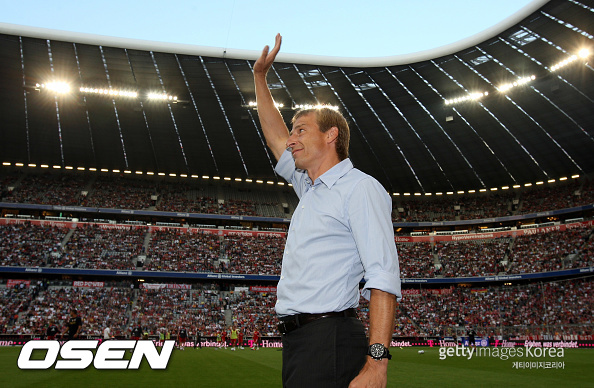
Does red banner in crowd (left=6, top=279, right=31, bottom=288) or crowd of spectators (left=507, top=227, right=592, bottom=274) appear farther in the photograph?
crowd of spectators (left=507, top=227, right=592, bottom=274)

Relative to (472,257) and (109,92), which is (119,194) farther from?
(472,257)

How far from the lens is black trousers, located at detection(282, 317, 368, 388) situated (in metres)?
2.57

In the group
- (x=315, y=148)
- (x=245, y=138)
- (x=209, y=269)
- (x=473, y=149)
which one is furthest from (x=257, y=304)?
(x=315, y=148)

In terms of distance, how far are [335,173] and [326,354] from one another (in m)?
1.10

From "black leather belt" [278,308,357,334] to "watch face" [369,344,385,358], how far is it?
0.31 m

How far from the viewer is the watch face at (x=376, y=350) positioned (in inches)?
96.5

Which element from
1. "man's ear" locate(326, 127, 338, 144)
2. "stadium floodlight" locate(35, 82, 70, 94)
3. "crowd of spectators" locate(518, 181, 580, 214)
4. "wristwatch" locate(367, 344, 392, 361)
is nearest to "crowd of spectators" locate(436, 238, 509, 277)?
"crowd of spectators" locate(518, 181, 580, 214)

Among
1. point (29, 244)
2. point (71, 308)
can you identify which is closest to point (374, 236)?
point (71, 308)

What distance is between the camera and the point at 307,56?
112 feet

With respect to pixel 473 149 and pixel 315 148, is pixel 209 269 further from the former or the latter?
pixel 315 148

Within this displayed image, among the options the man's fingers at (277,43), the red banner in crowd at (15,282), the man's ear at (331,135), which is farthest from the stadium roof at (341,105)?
the man's ear at (331,135)

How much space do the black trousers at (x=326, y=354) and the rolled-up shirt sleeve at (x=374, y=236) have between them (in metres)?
0.25

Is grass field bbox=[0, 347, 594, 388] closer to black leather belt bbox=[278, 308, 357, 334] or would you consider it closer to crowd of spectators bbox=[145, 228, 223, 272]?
black leather belt bbox=[278, 308, 357, 334]

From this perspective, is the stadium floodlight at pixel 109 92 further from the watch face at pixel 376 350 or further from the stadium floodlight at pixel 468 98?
the watch face at pixel 376 350
